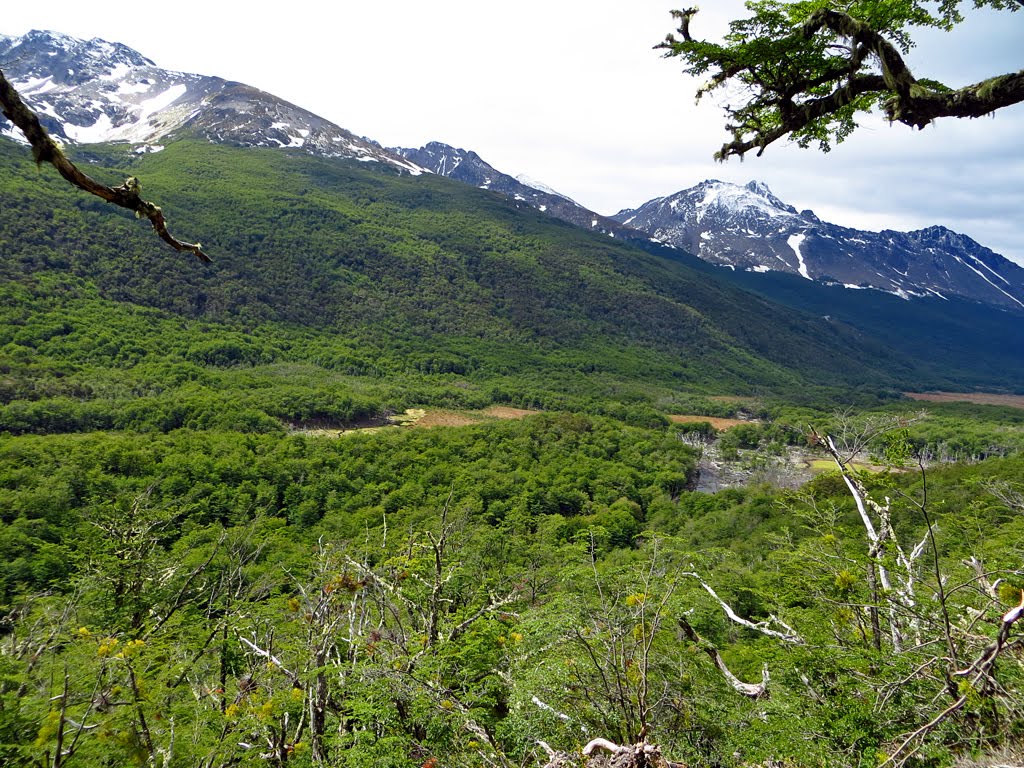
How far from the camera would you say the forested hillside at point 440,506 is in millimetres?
5238

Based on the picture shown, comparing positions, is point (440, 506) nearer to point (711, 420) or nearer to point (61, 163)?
point (61, 163)

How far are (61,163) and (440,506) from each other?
111 ft

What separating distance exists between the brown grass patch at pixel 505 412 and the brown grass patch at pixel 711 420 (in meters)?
22.0

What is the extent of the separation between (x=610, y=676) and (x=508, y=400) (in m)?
82.1

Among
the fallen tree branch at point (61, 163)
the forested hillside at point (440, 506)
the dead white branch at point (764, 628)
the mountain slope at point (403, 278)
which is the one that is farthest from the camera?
the mountain slope at point (403, 278)

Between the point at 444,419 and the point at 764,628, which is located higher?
the point at 764,628

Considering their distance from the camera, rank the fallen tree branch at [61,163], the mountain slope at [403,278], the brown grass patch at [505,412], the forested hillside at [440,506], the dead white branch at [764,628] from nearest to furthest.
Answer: the fallen tree branch at [61,163], the forested hillside at [440,506], the dead white branch at [764,628], the brown grass patch at [505,412], the mountain slope at [403,278]

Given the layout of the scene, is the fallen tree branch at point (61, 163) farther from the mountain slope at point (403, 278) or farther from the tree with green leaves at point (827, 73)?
the mountain slope at point (403, 278)

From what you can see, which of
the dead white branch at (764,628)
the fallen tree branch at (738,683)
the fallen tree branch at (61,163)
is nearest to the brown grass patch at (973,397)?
the dead white branch at (764,628)

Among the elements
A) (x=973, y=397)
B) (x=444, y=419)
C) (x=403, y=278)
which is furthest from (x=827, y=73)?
(x=973, y=397)

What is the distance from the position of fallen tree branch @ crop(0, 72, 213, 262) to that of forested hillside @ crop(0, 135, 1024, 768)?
10.7 feet

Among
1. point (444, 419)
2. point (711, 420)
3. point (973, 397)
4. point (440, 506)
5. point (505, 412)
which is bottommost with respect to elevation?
point (444, 419)

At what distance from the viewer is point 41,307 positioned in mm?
78062

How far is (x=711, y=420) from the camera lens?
8488cm
